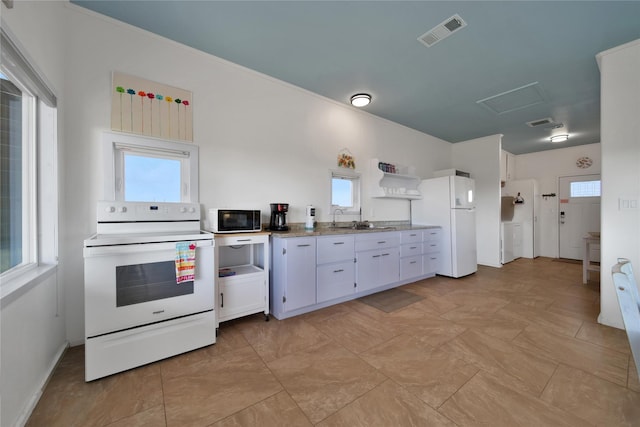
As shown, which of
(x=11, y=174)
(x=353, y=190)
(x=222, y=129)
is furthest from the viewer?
(x=353, y=190)

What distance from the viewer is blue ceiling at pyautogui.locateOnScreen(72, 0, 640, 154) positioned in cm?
199

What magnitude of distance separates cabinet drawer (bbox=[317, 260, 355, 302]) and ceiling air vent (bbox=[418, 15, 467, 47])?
7.99 ft

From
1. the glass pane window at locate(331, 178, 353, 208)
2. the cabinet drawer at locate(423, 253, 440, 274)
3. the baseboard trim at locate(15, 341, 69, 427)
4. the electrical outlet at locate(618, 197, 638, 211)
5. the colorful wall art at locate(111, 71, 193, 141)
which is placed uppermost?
the colorful wall art at locate(111, 71, 193, 141)

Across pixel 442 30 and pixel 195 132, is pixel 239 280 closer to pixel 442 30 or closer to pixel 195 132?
pixel 195 132

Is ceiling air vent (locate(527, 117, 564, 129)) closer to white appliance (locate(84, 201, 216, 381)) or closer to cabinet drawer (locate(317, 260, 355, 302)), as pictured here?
cabinet drawer (locate(317, 260, 355, 302))

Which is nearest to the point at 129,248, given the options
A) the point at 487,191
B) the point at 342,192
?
the point at 342,192

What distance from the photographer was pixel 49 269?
1.67 m

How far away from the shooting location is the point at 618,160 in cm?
238

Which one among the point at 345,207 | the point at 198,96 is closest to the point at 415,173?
the point at 345,207

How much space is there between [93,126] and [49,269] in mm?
1192

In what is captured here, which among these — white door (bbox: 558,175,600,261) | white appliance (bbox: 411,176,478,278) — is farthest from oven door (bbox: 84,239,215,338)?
white door (bbox: 558,175,600,261)

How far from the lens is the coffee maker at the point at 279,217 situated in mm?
2748

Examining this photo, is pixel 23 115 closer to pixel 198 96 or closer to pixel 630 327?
pixel 198 96

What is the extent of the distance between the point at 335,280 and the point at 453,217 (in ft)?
8.24
